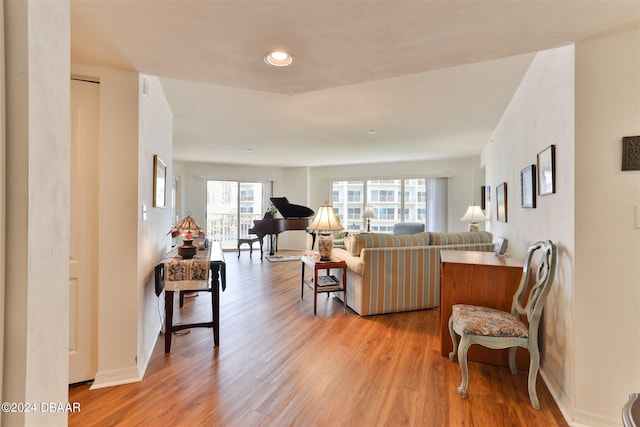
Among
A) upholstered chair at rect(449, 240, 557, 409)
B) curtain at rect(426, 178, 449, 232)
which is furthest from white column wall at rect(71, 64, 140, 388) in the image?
curtain at rect(426, 178, 449, 232)

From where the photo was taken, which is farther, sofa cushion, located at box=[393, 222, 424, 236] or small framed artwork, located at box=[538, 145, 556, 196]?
sofa cushion, located at box=[393, 222, 424, 236]

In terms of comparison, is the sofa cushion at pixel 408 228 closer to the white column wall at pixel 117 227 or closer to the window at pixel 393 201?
the window at pixel 393 201

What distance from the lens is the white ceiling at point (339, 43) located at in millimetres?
1380

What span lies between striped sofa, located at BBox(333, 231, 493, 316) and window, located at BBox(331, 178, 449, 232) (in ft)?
11.5

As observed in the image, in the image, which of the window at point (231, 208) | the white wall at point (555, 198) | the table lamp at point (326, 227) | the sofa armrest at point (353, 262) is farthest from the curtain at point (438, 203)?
the window at point (231, 208)

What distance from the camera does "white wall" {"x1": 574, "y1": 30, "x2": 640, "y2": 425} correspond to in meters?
1.56

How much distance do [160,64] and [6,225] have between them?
1697 mm

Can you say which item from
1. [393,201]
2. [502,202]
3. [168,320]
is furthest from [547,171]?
[393,201]

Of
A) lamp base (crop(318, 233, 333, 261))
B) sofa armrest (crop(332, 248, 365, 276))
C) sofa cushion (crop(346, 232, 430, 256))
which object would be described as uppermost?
sofa cushion (crop(346, 232, 430, 256))

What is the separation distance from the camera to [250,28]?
60.3 inches

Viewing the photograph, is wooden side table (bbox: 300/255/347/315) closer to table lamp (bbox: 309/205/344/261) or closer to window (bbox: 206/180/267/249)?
table lamp (bbox: 309/205/344/261)

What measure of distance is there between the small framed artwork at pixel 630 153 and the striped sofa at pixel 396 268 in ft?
6.68

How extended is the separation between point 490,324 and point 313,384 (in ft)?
4.22

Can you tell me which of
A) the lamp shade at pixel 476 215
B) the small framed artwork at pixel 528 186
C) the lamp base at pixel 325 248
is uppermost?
the small framed artwork at pixel 528 186
